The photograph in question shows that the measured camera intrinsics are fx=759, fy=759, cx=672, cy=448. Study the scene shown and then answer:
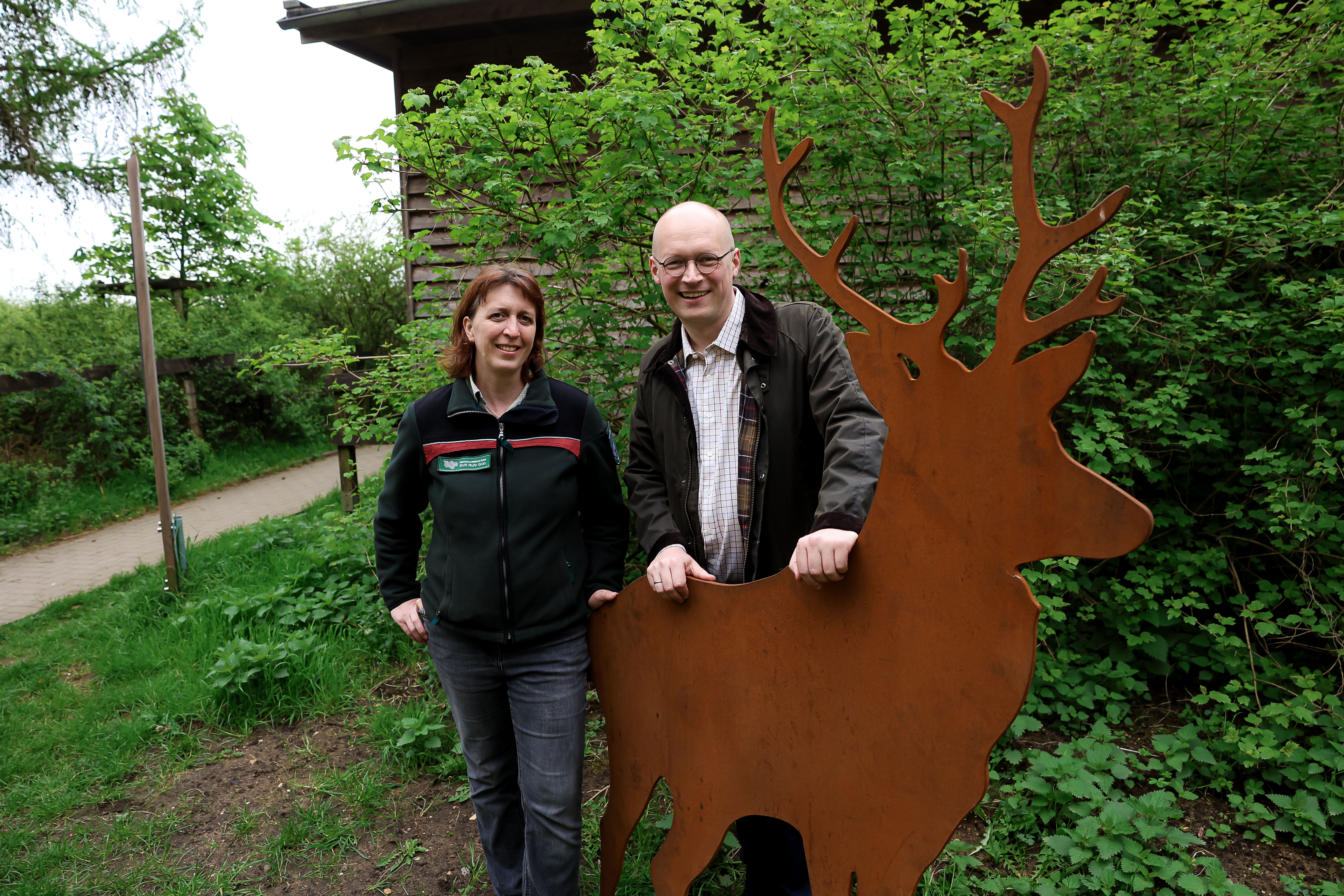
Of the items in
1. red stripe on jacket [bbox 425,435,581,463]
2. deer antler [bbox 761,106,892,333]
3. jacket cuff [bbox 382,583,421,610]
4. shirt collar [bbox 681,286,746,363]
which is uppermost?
deer antler [bbox 761,106,892,333]

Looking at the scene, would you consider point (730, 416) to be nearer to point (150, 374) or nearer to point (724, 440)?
point (724, 440)

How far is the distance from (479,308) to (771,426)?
81cm

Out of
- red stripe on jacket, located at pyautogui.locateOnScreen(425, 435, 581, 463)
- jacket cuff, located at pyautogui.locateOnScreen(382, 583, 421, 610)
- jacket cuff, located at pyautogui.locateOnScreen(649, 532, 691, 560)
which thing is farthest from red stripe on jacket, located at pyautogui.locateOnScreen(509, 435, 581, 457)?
jacket cuff, located at pyautogui.locateOnScreen(382, 583, 421, 610)

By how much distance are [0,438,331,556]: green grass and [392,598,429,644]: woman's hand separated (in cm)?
758

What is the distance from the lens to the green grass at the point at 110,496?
25.2 ft

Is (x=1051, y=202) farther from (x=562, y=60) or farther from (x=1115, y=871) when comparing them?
(x=562, y=60)

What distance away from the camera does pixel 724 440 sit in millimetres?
1810

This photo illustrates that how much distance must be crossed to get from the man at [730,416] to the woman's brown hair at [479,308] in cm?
31

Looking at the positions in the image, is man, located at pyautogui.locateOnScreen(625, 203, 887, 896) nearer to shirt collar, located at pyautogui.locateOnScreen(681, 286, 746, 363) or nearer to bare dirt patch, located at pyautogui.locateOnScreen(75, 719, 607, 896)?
shirt collar, located at pyautogui.locateOnScreen(681, 286, 746, 363)

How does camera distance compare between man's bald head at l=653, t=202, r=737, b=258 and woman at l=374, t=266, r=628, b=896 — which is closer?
man's bald head at l=653, t=202, r=737, b=258

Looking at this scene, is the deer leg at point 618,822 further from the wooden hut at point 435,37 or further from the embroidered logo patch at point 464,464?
the wooden hut at point 435,37

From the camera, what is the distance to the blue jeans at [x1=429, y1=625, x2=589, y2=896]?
77.2 inches

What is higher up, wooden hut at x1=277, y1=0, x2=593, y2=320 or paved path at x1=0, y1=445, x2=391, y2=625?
wooden hut at x1=277, y1=0, x2=593, y2=320

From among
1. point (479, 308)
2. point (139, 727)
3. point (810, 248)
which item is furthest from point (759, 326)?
point (139, 727)
